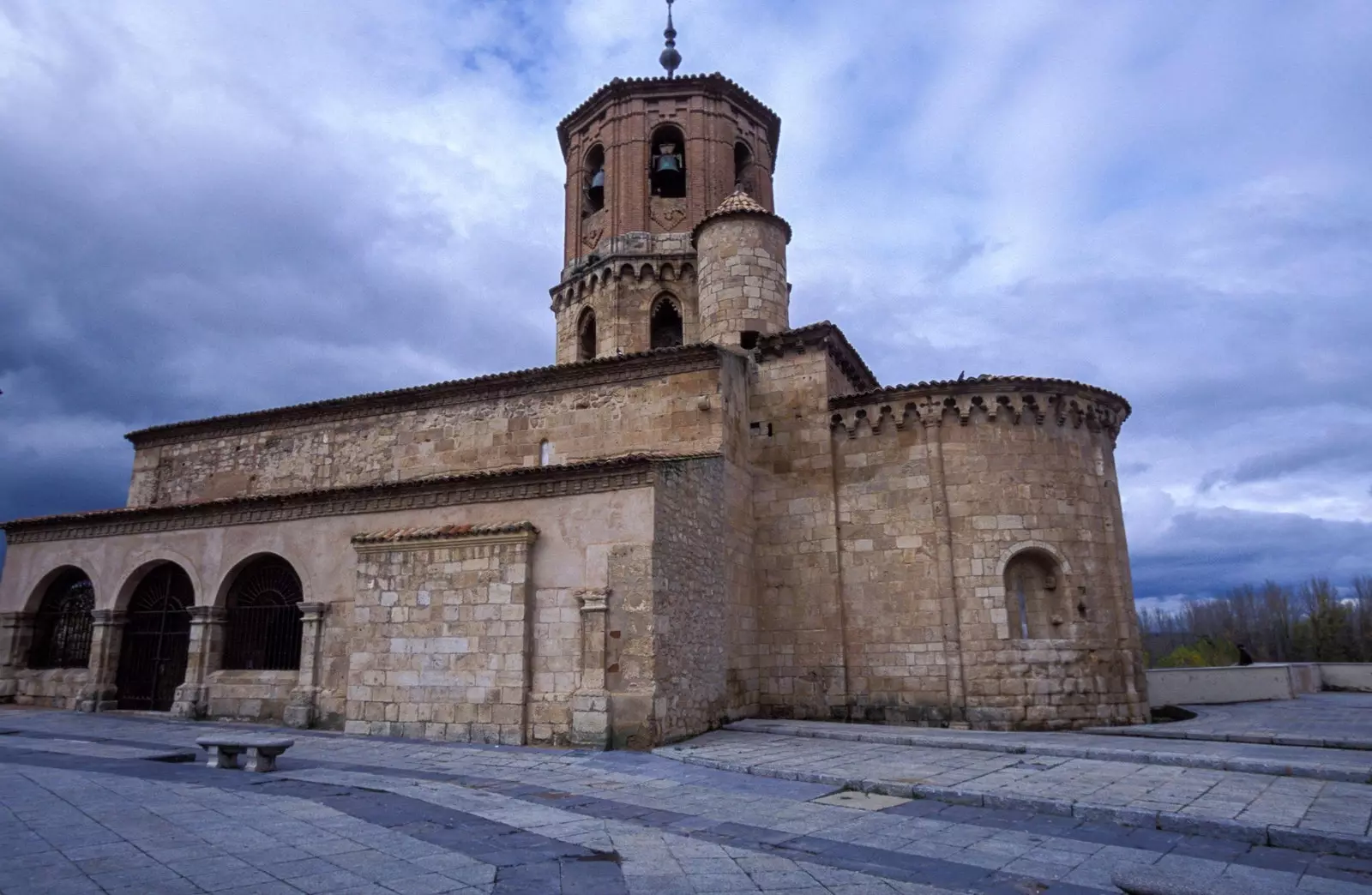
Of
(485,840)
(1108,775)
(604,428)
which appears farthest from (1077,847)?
(604,428)

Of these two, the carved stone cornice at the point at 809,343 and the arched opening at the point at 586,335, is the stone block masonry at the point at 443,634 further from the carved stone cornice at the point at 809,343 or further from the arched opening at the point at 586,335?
the arched opening at the point at 586,335

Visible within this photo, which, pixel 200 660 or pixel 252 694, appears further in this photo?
pixel 200 660

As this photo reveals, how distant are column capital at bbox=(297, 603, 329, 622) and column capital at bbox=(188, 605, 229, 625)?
2.33 m

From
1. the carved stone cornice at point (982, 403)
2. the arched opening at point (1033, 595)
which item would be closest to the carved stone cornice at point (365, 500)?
the carved stone cornice at point (982, 403)

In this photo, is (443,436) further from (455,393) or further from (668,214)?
(668,214)

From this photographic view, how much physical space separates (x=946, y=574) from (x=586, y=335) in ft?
36.1

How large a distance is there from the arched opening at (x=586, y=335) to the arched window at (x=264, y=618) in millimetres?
8744

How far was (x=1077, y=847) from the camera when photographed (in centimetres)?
612

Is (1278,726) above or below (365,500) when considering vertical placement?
below

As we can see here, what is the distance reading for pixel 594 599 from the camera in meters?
11.3

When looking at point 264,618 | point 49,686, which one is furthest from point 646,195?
point 49,686

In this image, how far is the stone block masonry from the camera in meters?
11.6

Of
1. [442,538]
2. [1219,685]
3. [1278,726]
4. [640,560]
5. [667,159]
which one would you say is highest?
[667,159]

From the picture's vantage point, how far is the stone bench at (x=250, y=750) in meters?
8.80
